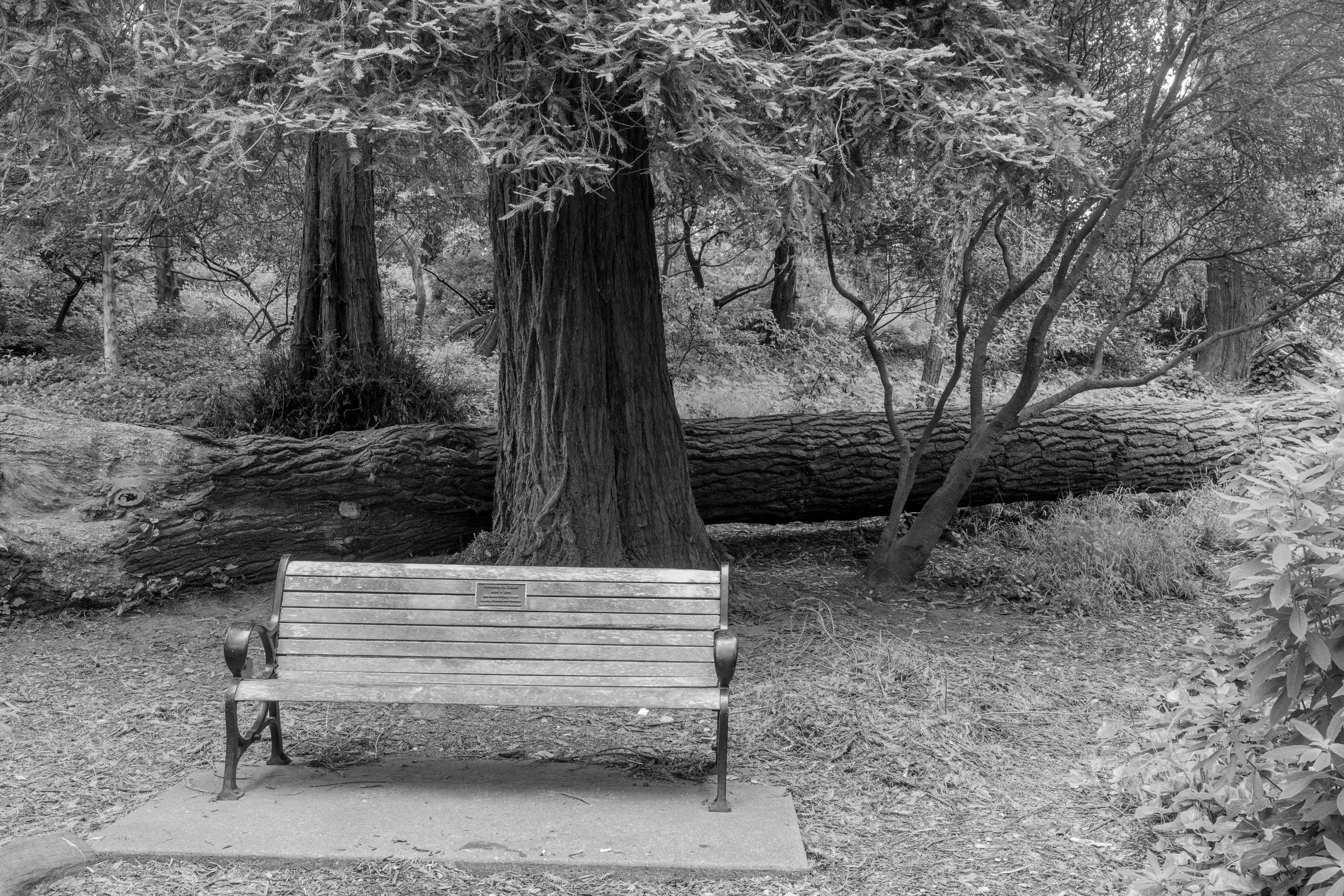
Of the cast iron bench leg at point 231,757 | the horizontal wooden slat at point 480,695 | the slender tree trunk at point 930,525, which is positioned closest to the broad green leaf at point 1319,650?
the horizontal wooden slat at point 480,695

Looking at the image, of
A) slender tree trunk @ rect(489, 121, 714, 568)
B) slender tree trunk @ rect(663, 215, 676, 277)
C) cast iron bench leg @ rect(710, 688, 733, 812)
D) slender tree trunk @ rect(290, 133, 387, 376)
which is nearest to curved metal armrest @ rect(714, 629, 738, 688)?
cast iron bench leg @ rect(710, 688, 733, 812)

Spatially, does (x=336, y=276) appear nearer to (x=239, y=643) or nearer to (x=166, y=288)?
(x=239, y=643)

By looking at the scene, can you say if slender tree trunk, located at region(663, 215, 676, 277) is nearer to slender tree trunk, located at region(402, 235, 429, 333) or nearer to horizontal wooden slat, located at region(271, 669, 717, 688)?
slender tree trunk, located at region(402, 235, 429, 333)

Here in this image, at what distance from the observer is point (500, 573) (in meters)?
4.36

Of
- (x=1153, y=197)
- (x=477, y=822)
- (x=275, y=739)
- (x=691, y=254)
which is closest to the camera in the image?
(x=477, y=822)

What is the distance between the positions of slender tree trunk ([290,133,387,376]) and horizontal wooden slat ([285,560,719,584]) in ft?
18.2

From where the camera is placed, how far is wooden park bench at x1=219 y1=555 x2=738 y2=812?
13.9 ft

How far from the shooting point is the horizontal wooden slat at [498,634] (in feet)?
14.1

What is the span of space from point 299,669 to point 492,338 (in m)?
10.2

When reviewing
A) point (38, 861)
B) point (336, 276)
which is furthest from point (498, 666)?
point (336, 276)

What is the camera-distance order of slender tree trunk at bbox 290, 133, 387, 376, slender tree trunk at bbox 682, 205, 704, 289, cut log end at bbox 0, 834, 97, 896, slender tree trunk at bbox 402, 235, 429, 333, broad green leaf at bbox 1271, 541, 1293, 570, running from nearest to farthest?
broad green leaf at bbox 1271, 541, 1293, 570
cut log end at bbox 0, 834, 97, 896
slender tree trunk at bbox 290, 133, 387, 376
slender tree trunk at bbox 682, 205, 704, 289
slender tree trunk at bbox 402, 235, 429, 333

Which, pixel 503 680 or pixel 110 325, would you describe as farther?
pixel 110 325

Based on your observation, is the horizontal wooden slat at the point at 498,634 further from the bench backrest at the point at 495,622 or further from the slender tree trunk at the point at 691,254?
the slender tree trunk at the point at 691,254

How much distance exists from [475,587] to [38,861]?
71.3 inches
